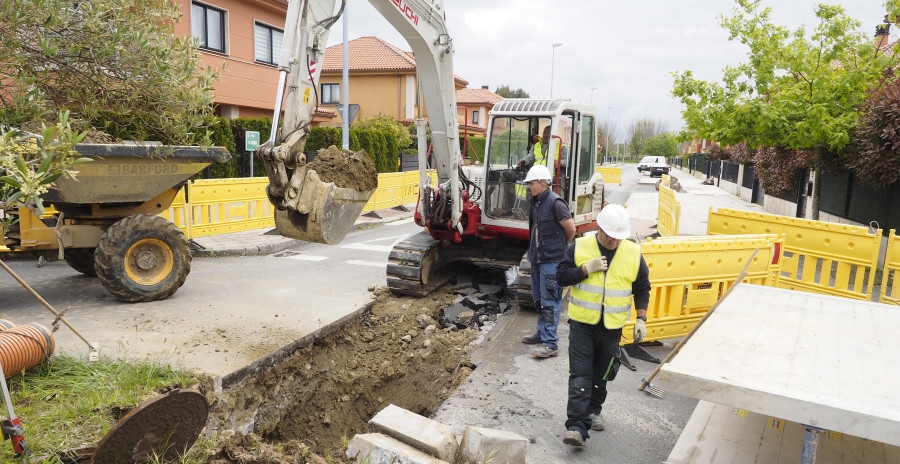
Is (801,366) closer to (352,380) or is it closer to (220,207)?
(352,380)

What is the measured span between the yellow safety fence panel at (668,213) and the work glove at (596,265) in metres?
8.30

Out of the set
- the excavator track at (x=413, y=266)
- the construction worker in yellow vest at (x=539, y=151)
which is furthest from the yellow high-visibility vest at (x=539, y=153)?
the excavator track at (x=413, y=266)

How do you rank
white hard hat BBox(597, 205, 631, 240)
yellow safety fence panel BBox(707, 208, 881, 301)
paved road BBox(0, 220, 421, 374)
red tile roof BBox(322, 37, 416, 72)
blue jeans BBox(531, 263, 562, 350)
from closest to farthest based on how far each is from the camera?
1. white hard hat BBox(597, 205, 631, 240)
2. paved road BBox(0, 220, 421, 374)
3. blue jeans BBox(531, 263, 562, 350)
4. yellow safety fence panel BBox(707, 208, 881, 301)
5. red tile roof BBox(322, 37, 416, 72)

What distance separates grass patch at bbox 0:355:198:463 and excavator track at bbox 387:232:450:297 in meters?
3.51

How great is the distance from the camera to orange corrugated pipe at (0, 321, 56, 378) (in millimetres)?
4035

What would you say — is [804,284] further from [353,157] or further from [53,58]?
[53,58]

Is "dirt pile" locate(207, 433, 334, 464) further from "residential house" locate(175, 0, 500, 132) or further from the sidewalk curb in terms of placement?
"residential house" locate(175, 0, 500, 132)

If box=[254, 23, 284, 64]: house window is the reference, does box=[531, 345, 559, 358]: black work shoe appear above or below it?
below

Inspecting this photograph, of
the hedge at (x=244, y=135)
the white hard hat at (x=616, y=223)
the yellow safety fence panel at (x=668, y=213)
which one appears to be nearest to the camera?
the white hard hat at (x=616, y=223)

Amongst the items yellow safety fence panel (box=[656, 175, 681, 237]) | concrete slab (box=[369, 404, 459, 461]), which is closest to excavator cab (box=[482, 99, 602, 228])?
concrete slab (box=[369, 404, 459, 461])

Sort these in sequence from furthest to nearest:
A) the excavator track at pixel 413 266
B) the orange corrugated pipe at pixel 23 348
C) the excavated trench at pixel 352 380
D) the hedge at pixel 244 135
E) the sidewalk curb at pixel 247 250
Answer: the hedge at pixel 244 135 < the sidewalk curb at pixel 247 250 < the excavator track at pixel 413 266 < the excavated trench at pixel 352 380 < the orange corrugated pipe at pixel 23 348

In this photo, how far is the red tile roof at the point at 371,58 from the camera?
35047 millimetres

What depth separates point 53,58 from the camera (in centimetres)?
500

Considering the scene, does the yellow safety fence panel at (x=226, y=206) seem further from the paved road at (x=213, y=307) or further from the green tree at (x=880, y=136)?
the green tree at (x=880, y=136)
